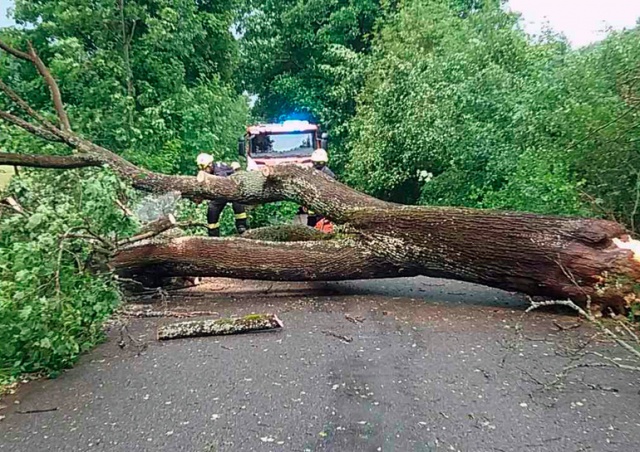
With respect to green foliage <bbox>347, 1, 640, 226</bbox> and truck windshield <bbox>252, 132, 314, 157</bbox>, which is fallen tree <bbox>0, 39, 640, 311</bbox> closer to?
green foliage <bbox>347, 1, 640, 226</bbox>

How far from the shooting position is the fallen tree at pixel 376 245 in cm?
432

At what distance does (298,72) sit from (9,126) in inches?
472

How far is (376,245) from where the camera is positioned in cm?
519

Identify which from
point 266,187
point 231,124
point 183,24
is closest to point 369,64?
point 231,124

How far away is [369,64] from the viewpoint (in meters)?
13.4

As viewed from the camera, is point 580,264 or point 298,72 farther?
point 298,72

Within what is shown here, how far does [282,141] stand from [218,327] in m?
7.05

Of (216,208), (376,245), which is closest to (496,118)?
(376,245)

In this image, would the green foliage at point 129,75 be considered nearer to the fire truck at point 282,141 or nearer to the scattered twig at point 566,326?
the fire truck at point 282,141

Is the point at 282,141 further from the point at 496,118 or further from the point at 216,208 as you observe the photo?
the point at 496,118

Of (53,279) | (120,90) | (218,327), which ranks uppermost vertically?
(120,90)

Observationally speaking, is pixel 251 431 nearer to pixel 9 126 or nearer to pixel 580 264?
pixel 580 264

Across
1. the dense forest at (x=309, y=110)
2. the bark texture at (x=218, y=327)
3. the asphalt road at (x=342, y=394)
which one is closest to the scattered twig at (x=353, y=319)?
the asphalt road at (x=342, y=394)

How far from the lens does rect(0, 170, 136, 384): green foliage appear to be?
3.23 meters
